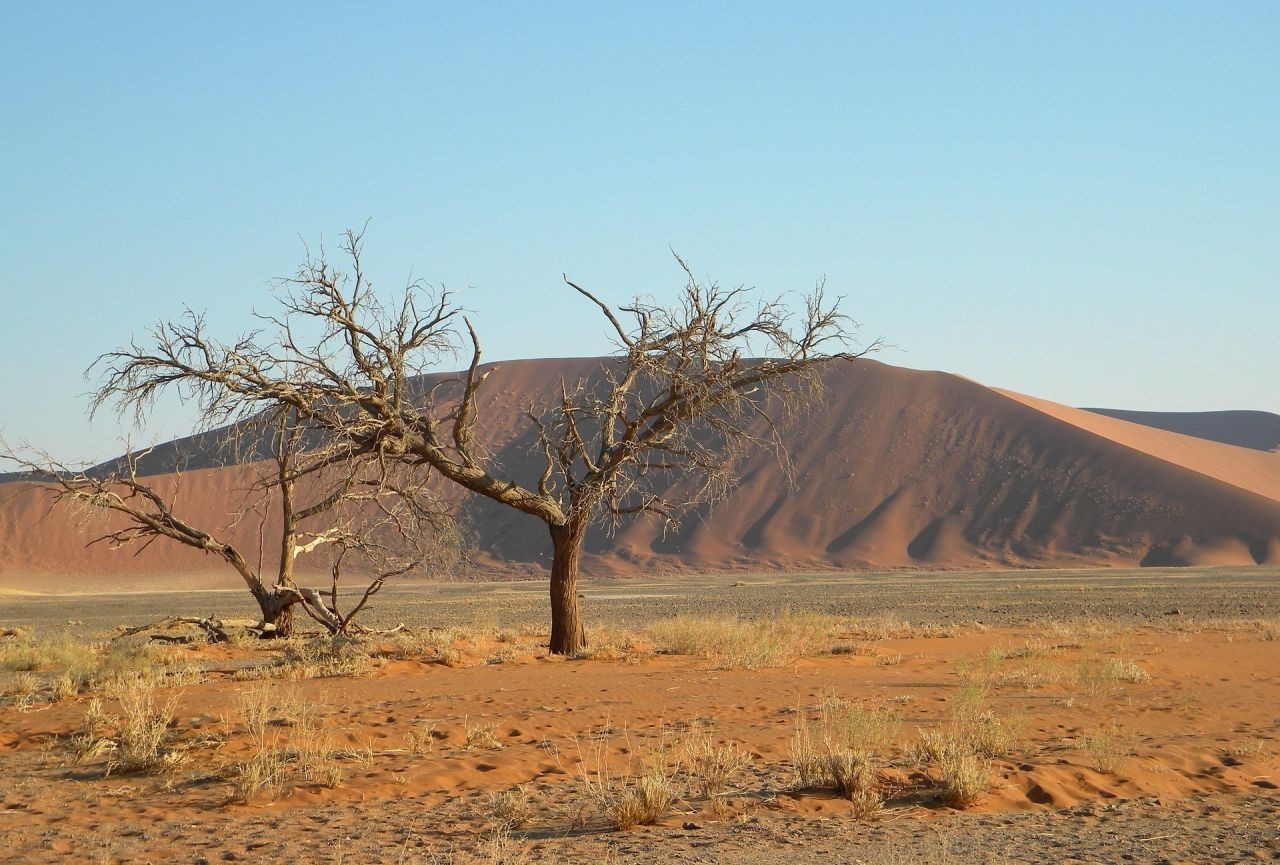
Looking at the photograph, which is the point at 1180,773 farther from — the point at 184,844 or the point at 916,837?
the point at 184,844

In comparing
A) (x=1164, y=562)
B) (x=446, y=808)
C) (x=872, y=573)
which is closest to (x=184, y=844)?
(x=446, y=808)

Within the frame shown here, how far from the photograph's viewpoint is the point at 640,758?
9.45 meters

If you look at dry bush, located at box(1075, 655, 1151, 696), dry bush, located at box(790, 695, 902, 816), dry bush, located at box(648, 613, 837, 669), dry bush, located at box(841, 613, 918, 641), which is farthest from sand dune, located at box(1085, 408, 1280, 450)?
dry bush, located at box(790, 695, 902, 816)

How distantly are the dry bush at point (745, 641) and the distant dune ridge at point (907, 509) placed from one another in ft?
150

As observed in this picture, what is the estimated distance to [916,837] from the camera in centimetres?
753

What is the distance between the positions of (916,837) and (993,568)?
67.5m

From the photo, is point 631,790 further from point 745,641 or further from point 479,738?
point 745,641

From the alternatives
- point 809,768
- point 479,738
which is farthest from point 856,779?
point 479,738

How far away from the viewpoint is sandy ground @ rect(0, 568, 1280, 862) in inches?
292

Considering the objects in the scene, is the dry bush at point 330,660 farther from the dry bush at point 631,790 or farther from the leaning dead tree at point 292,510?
the dry bush at point 631,790

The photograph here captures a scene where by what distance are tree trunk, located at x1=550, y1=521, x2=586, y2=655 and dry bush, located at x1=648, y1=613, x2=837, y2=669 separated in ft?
6.36

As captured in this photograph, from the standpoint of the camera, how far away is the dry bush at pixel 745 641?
57.3 feet

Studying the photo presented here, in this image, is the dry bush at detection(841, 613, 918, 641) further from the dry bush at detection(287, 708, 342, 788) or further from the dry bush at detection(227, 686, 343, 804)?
the dry bush at detection(287, 708, 342, 788)

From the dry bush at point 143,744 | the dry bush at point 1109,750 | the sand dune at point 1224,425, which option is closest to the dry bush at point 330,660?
the dry bush at point 143,744
